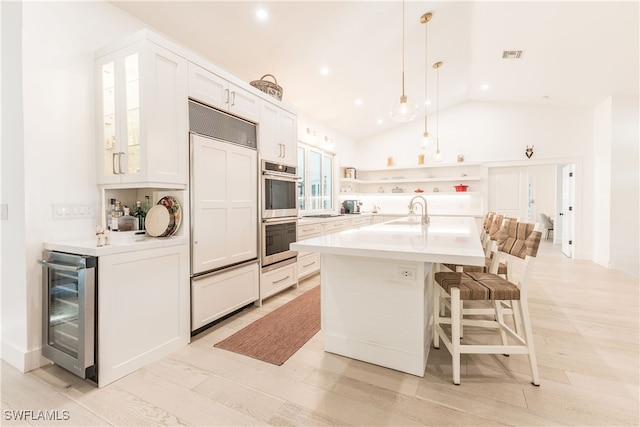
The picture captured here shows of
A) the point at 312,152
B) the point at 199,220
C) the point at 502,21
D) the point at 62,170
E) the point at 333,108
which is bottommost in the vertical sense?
the point at 199,220

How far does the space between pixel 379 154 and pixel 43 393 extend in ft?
22.8

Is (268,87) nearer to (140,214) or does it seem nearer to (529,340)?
(140,214)

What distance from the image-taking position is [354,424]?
4.91 ft

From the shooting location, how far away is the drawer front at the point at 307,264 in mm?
4051

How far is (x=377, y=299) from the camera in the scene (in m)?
1.96

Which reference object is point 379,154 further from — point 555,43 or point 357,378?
point 357,378

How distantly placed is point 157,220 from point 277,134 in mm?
1696

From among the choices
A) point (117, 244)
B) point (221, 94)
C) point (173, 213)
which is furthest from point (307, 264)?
point (117, 244)

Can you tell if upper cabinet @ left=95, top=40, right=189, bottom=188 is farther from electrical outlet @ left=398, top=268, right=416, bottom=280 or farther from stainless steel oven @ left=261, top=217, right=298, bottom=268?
electrical outlet @ left=398, top=268, right=416, bottom=280

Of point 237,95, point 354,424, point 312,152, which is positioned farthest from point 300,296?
point 312,152

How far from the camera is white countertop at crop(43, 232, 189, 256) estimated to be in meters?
1.82

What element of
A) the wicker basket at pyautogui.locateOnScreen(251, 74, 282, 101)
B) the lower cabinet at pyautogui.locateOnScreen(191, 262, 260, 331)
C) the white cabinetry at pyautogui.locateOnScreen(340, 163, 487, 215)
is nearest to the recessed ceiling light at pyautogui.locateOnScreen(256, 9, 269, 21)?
the wicker basket at pyautogui.locateOnScreen(251, 74, 282, 101)

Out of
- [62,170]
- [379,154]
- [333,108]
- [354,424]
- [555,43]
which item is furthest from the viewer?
[379,154]

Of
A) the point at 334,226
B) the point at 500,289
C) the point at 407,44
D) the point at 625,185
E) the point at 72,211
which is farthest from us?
the point at 334,226
